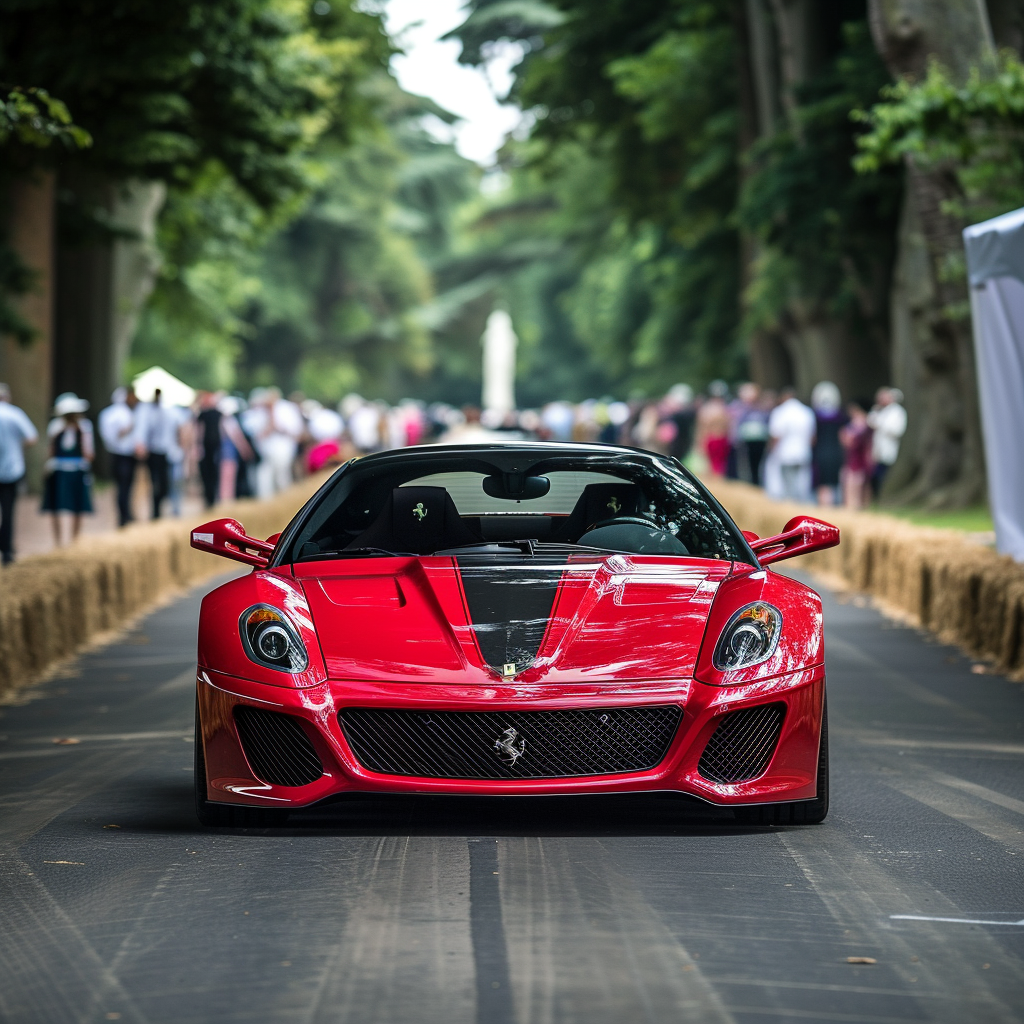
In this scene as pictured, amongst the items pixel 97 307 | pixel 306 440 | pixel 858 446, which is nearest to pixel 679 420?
pixel 306 440

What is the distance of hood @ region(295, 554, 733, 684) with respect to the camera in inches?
250

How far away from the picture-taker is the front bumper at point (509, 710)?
246 inches

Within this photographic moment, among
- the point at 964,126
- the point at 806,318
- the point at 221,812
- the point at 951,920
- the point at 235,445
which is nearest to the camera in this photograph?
the point at 951,920

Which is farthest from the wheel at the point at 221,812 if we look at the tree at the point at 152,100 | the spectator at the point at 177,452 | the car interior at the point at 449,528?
the spectator at the point at 177,452

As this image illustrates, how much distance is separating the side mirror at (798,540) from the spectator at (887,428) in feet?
69.6

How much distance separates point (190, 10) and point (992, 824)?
17.0 meters

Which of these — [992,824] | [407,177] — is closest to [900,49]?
[992,824]

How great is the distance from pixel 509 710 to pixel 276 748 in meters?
0.77

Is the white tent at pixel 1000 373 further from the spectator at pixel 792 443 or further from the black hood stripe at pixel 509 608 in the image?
the spectator at pixel 792 443

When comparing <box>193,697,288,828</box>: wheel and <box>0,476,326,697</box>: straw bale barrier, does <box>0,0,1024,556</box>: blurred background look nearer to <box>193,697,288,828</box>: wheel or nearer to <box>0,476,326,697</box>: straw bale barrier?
<box>0,476,326,697</box>: straw bale barrier

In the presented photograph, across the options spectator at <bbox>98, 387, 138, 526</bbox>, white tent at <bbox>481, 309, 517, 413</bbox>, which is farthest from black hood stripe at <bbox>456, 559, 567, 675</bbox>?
white tent at <bbox>481, 309, 517, 413</bbox>

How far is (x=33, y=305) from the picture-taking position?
32.9 m

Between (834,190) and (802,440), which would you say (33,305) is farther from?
(802,440)

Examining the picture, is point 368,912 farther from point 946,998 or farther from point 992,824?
point 992,824
